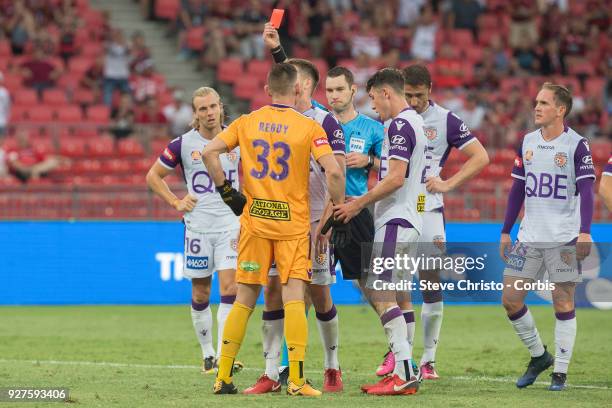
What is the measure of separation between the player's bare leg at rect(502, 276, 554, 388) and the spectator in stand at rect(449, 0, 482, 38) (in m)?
19.0

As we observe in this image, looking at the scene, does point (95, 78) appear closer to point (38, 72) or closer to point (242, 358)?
point (38, 72)

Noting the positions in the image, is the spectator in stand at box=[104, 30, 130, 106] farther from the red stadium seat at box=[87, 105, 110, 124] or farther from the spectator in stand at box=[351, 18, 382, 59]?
the spectator in stand at box=[351, 18, 382, 59]

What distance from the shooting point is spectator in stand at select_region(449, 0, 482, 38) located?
2808 centimetres

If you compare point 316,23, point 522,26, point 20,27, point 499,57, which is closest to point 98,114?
point 20,27

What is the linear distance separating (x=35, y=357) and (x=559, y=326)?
536cm

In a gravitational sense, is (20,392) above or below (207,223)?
below

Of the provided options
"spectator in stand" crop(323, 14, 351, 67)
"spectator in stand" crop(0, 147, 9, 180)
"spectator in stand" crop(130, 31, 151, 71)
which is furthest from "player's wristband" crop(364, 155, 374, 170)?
"spectator in stand" crop(323, 14, 351, 67)

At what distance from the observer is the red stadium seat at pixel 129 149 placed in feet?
67.8

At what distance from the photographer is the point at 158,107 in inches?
903

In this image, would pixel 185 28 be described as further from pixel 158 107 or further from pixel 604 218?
pixel 604 218

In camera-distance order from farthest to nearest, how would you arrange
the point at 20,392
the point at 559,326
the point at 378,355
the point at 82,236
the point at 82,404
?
the point at 82,236
the point at 378,355
the point at 559,326
the point at 20,392
the point at 82,404

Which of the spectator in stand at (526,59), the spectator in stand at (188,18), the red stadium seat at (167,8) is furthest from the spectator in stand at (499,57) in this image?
the red stadium seat at (167,8)

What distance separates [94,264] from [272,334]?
853 cm

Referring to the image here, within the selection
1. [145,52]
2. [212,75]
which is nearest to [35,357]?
[145,52]
